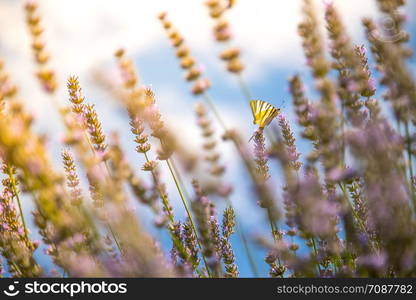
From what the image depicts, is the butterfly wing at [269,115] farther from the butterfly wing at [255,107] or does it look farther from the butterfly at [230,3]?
the butterfly at [230,3]

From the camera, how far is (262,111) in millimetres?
2752

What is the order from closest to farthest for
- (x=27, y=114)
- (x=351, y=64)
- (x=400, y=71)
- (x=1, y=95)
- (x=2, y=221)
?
(x=27, y=114) → (x=1, y=95) → (x=400, y=71) → (x=351, y=64) → (x=2, y=221)

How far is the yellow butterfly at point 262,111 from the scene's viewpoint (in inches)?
106

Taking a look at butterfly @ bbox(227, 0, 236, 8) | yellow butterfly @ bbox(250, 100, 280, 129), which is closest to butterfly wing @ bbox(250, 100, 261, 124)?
yellow butterfly @ bbox(250, 100, 280, 129)

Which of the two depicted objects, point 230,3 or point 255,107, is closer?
point 230,3

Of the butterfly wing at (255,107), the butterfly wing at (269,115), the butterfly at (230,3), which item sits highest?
the butterfly at (230,3)

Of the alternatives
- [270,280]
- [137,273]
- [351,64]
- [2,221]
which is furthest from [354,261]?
[2,221]

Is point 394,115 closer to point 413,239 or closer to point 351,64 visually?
point 351,64

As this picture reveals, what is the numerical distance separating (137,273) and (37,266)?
431mm

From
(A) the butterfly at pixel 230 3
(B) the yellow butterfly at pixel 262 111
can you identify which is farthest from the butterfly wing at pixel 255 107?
(A) the butterfly at pixel 230 3

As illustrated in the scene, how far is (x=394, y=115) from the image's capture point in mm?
1929

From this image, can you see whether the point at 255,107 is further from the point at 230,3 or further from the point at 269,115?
the point at 230,3

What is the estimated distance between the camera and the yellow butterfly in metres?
2.70

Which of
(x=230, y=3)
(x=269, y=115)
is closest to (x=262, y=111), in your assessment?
(x=269, y=115)
